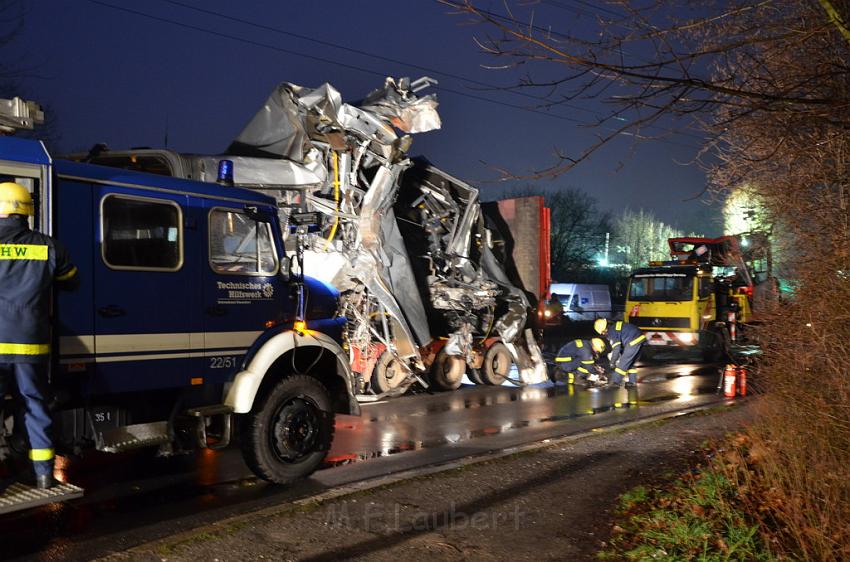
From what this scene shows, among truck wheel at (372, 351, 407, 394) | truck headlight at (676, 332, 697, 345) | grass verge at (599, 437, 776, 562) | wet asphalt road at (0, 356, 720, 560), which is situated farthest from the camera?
truck headlight at (676, 332, 697, 345)

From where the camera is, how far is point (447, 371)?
13383 millimetres

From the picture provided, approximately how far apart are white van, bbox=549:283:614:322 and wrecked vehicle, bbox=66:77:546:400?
69.0 feet

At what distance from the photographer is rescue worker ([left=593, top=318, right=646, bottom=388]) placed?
43.7ft

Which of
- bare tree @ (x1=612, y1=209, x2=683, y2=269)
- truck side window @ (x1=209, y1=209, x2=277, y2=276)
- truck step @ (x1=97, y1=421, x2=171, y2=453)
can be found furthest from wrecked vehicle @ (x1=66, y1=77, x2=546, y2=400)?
bare tree @ (x1=612, y1=209, x2=683, y2=269)

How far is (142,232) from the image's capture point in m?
5.88

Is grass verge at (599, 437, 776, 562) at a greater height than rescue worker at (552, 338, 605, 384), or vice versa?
rescue worker at (552, 338, 605, 384)

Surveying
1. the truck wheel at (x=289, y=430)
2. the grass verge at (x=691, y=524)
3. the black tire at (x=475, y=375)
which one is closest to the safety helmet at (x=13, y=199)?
the truck wheel at (x=289, y=430)

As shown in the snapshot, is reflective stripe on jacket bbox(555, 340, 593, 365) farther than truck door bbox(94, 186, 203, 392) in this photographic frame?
Yes

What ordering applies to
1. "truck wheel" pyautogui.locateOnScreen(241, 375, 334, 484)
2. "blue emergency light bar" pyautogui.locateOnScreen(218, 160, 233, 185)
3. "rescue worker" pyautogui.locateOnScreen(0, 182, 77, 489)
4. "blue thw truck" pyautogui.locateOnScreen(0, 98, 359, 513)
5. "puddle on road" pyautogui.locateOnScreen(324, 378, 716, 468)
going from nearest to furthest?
"rescue worker" pyautogui.locateOnScreen(0, 182, 77, 489) < "blue thw truck" pyautogui.locateOnScreen(0, 98, 359, 513) < "truck wheel" pyautogui.locateOnScreen(241, 375, 334, 484) < "blue emergency light bar" pyautogui.locateOnScreen(218, 160, 233, 185) < "puddle on road" pyautogui.locateOnScreen(324, 378, 716, 468)

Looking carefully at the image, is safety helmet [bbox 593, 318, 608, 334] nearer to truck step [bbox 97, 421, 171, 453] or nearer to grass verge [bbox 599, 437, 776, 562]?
grass verge [bbox 599, 437, 776, 562]

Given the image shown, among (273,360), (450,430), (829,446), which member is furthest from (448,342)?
(829,446)

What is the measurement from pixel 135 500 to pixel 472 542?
2990 millimetres

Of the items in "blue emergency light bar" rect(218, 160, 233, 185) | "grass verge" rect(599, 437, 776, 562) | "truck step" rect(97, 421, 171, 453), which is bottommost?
"grass verge" rect(599, 437, 776, 562)

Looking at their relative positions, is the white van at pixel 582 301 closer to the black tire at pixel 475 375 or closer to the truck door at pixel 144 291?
the black tire at pixel 475 375
